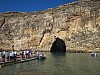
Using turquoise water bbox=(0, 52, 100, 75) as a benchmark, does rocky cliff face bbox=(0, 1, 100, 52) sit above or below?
above

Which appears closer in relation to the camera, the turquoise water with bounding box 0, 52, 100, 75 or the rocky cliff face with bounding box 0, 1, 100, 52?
the turquoise water with bounding box 0, 52, 100, 75

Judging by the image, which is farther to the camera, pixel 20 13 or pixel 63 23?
pixel 20 13

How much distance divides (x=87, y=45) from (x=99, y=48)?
14.1 ft

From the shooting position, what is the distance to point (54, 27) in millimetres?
87500

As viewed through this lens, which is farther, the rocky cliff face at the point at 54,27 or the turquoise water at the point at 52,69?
the rocky cliff face at the point at 54,27

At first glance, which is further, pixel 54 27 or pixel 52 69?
pixel 54 27

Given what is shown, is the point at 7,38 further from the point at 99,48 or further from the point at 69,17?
the point at 99,48

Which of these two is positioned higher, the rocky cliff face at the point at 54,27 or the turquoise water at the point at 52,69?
the rocky cliff face at the point at 54,27

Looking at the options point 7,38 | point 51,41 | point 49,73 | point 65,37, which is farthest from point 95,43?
point 49,73

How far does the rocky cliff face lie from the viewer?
77562 mm

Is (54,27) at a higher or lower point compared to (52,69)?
higher

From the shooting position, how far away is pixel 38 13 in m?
95.3

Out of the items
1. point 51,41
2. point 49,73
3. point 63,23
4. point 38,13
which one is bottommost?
point 49,73

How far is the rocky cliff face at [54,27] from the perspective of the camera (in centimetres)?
7756
